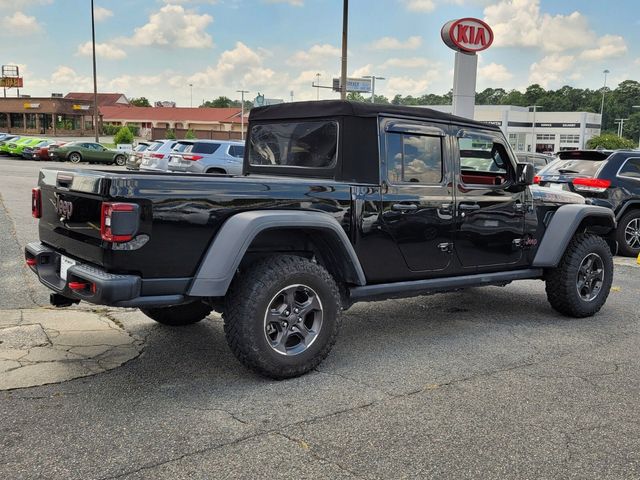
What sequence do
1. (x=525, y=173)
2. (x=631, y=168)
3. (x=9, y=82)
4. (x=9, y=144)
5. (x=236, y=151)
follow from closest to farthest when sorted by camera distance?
(x=525, y=173), (x=631, y=168), (x=236, y=151), (x=9, y=144), (x=9, y=82)

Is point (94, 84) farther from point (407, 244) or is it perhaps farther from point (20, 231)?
point (407, 244)

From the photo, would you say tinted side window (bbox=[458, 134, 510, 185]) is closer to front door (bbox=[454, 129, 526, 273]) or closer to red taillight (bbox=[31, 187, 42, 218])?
front door (bbox=[454, 129, 526, 273])

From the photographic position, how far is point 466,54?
16.9 m

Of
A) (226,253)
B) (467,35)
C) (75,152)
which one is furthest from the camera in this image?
(75,152)

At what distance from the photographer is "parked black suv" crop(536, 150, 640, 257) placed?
9.97 metres

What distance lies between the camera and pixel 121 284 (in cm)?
363

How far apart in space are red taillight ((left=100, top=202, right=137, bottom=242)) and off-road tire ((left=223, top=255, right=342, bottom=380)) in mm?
822

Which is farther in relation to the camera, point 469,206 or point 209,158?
point 209,158

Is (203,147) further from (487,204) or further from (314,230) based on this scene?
(314,230)

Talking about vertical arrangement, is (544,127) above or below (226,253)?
above

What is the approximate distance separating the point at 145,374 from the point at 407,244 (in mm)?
2131

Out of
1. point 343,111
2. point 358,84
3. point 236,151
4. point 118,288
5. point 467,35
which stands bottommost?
point 118,288

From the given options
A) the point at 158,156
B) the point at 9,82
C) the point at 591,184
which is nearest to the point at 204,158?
the point at 158,156

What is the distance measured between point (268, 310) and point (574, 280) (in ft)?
10.9
